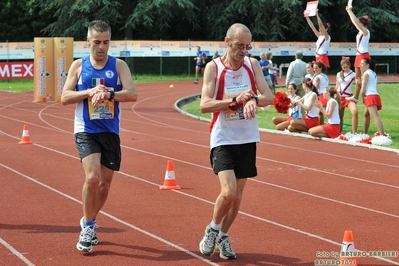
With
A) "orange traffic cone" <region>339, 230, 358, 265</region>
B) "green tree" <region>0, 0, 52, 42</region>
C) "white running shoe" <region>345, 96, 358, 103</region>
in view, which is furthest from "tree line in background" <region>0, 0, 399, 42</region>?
"orange traffic cone" <region>339, 230, 358, 265</region>

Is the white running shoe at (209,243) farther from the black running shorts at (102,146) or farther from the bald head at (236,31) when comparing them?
the bald head at (236,31)

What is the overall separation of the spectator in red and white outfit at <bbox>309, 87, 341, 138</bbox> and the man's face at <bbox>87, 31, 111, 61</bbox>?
32.4 ft

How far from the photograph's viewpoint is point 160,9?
147ft

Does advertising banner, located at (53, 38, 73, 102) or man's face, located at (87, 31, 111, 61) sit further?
advertising banner, located at (53, 38, 73, 102)

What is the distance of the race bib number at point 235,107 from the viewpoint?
680cm

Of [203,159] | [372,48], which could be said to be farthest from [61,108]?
[372,48]

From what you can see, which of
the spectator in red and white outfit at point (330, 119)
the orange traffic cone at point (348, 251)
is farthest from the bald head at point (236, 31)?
the spectator in red and white outfit at point (330, 119)

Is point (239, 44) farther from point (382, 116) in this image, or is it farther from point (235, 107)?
point (382, 116)

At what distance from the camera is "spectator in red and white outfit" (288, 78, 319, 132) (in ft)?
56.0

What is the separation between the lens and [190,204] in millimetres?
9766

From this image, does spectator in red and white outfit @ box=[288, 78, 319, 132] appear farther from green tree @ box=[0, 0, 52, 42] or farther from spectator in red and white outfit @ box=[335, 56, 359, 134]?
green tree @ box=[0, 0, 52, 42]

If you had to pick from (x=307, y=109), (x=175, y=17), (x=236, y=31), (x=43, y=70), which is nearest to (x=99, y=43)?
(x=236, y=31)

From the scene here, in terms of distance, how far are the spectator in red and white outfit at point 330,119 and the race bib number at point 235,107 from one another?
9882 millimetres

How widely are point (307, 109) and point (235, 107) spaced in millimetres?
10563
